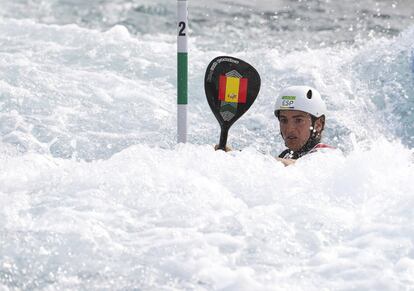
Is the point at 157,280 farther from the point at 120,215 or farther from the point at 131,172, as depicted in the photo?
the point at 131,172

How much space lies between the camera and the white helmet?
5.26 meters

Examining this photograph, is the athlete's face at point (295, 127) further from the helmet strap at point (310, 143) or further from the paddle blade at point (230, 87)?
the paddle blade at point (230, 87)

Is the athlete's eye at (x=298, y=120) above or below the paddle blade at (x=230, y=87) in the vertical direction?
below

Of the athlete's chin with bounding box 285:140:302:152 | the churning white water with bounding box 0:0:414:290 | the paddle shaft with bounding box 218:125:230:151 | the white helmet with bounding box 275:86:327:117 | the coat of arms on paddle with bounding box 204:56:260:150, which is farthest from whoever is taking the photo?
the white helmet with bounding box 275:86:327:117

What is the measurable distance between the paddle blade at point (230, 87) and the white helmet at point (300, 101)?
320 millimetres

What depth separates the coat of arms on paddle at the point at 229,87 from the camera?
498cm

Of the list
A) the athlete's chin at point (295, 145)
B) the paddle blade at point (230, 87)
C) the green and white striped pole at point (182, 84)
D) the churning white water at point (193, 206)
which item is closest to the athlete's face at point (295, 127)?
the athlete's chin at point (295, 145)

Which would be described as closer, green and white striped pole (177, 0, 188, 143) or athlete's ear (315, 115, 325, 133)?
green and white striped pole (177, 0, 188, 143)

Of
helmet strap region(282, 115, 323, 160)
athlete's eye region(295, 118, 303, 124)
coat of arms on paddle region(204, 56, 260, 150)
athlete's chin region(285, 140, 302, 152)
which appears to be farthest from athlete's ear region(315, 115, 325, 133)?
coat of arms on paddle region(204, 56, 260, 150)

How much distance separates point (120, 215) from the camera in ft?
12.1

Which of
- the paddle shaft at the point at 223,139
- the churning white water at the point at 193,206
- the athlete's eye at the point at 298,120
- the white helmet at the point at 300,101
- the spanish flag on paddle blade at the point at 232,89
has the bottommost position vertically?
the churning white water at the point at 193,206

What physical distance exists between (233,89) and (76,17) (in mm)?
6727

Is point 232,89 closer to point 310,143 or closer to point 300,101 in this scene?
point 300,101

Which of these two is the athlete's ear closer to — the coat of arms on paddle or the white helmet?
the white helmet
